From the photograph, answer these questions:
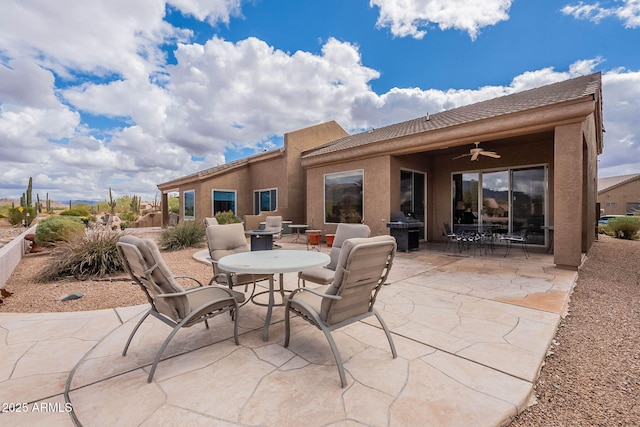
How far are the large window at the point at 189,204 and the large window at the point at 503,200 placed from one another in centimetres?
1370

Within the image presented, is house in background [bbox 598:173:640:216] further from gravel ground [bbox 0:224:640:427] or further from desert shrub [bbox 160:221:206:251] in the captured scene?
desert shrub [bbox 160:221:206:251]

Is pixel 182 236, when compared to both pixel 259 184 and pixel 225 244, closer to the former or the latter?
pixel 225 244

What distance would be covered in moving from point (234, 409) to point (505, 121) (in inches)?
309

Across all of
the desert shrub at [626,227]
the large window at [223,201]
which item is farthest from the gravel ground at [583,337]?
→ the large window at [223,201]

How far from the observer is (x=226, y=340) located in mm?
2980

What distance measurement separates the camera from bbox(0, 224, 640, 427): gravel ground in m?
Answer: 1.95

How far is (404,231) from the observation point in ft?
28.0

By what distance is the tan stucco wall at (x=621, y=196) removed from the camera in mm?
29711

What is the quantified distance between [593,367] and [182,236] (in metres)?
10.3

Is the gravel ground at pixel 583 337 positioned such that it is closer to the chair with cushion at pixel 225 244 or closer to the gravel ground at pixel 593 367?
the gravel ground at pixel 593 367

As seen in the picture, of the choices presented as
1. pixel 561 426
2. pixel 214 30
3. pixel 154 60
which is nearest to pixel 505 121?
pixel 561 426

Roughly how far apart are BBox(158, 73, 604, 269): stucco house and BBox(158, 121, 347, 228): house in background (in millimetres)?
2582

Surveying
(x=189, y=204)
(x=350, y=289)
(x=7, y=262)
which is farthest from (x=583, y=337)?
(x=189, y=204)

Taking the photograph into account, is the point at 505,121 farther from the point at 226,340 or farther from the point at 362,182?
the point at 226,340
